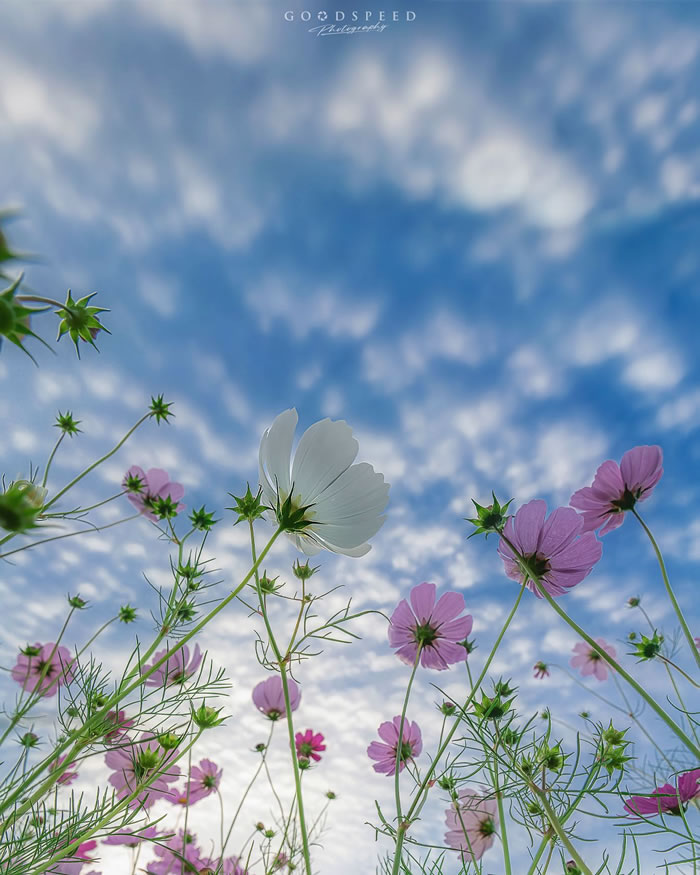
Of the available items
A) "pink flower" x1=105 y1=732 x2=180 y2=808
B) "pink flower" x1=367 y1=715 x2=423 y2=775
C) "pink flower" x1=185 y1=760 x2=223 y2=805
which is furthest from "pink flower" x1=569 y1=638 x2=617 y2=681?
"pink flower" x1=105 y1=732 x2=180 y2=808

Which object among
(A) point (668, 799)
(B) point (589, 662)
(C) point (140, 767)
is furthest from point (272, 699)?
(B) point (589, 662)

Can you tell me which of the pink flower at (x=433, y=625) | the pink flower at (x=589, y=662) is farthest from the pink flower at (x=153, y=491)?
the pink flower at (x=589, y=662)

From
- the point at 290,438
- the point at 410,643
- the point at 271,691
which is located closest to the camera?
the point at 290,438

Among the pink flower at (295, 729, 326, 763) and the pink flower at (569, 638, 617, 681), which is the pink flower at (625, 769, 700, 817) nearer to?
the pink flower at (295, 729, 326, 763)

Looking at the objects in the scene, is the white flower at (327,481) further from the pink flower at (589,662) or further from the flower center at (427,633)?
the pink flower at (589,662)

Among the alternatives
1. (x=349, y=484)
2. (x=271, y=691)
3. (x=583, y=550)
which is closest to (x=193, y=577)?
(x=271, y=691)

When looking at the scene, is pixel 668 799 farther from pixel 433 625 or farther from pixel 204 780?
pixel 204 780

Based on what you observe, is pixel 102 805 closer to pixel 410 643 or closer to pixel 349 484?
pixel 410 643
